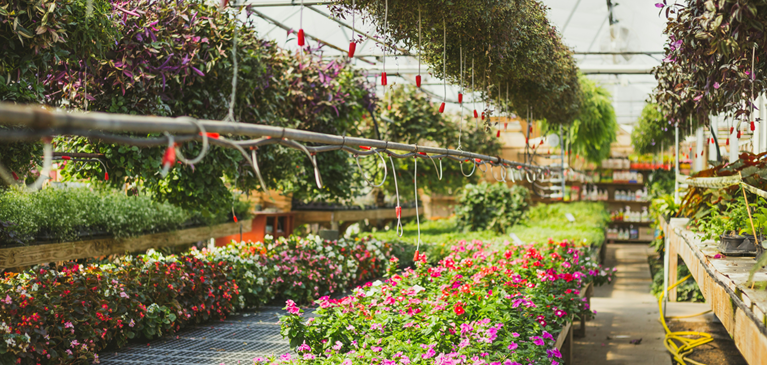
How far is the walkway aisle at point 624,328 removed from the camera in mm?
4585

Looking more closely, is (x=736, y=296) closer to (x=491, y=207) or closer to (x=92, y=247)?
(x=92, y=247)

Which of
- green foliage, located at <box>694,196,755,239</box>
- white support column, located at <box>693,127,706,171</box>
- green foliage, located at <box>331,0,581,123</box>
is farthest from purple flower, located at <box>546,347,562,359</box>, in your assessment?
white support column, located at <box>693,127,706,171</box>

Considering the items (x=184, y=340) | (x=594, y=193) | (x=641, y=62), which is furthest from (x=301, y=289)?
(x=594, y=193)

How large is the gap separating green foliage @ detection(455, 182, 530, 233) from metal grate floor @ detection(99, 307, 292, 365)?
5.13 metres

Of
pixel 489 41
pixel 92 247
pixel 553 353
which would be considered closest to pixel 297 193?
pixel 92 247

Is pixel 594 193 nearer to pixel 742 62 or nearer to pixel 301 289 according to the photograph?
pixel 301 289

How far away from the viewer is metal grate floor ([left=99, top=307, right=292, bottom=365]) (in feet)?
10.5

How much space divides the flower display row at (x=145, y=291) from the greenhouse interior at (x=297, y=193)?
0.02 metres

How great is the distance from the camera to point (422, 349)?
2.27 m

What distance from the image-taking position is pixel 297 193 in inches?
236

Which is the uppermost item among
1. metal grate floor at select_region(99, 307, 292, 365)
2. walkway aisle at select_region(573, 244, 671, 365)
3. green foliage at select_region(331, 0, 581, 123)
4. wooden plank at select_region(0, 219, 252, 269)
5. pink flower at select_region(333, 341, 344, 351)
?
green foliage at select_region(331, 0, 581, 123)

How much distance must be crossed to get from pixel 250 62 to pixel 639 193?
1259 centimetres

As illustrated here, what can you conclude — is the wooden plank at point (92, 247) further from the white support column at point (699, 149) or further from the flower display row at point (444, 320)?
the white support column at point (699, 149)

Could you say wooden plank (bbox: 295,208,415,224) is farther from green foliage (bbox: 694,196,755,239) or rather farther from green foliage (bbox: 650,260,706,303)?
green foliage (bbox: 694,196,755,239)
